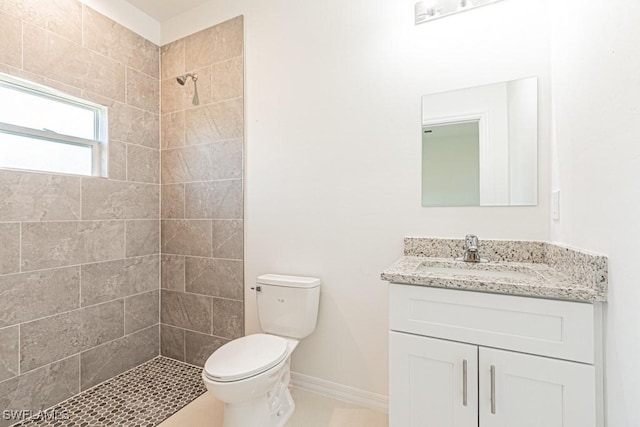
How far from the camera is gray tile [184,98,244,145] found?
2.15m

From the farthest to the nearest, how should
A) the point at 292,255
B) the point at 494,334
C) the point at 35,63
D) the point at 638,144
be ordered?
1. the point at 292,255
2. the point at 35,63
3. the point at 494,334
4. the point at 638,144

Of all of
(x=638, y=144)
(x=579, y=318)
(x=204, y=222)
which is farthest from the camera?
(x=204, y=222)

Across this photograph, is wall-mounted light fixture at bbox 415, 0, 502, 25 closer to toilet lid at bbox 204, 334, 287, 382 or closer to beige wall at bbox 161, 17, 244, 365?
beige wall at bbox 161, 17, 244, 365

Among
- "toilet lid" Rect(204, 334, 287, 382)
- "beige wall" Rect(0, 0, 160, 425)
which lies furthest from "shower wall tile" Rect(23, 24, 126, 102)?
"toilet lid" Rect(204, 334, 287, 382)

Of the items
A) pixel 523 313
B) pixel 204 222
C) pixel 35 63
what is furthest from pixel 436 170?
pixel 35 63

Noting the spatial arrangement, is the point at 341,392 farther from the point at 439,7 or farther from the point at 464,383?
the point at 439,7

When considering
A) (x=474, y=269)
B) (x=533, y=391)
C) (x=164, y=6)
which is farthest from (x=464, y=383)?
(x=164, y=6)

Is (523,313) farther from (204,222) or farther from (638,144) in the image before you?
(204,222)

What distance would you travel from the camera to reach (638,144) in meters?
0.75

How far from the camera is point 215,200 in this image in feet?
7.30

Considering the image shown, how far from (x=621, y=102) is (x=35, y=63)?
2.69 meters

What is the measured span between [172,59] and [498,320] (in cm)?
277

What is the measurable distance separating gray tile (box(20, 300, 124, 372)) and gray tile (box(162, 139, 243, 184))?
3.35 feet

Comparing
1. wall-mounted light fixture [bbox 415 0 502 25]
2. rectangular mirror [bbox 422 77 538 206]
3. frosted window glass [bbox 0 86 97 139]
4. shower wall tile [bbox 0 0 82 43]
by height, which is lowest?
rectangular mirror [bbox 422 77 538 206]
